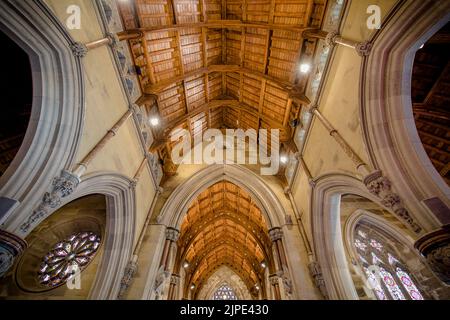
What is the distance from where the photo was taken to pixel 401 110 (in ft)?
12.9

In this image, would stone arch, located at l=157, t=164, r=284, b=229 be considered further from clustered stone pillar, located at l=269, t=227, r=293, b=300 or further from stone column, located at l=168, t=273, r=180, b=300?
stone column, located at l=168, t=273, r=180, b=300

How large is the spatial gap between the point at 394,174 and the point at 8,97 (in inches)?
451

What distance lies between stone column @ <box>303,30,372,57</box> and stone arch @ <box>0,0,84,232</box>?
6060mm

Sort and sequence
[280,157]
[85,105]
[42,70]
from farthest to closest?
[280,157], [85,105], [42,70]

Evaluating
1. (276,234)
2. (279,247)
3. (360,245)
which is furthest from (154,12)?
(360,245)

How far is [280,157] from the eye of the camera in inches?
400

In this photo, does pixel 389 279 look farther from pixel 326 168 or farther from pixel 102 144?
pixel 102 144

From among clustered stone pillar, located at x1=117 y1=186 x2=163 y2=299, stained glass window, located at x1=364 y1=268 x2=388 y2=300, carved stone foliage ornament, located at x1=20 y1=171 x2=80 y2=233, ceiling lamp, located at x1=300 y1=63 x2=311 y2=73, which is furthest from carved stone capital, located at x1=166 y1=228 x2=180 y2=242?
ceiling lamp, located at x1=300 y1=63 x2=311 y2=73

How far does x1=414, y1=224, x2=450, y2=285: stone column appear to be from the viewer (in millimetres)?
2801

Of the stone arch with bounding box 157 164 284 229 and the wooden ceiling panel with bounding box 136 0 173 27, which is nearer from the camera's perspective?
the wooden ceiling panel with bounding box 136 0 173 27

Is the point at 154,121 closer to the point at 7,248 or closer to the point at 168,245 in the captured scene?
the point at 168,245

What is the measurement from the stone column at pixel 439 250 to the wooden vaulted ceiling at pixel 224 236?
8404 millimetres
